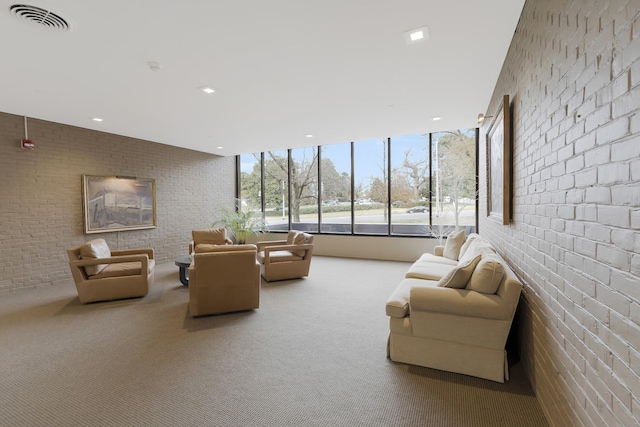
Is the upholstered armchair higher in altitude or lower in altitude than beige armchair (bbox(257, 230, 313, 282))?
higher

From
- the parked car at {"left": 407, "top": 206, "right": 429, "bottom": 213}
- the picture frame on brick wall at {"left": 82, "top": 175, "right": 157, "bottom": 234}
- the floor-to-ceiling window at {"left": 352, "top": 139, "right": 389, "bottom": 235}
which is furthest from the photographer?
the floor-to-ceiling window at {"left": 352, "top": 139, "right": 389, "bottom": 235}

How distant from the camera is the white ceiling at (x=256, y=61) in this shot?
2.32 meters

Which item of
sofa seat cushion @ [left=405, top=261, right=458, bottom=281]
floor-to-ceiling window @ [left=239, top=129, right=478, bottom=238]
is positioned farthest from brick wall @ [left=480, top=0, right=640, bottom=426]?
floor-to-ceiling window @ [left=239, top=129, right=478, bottom=238]

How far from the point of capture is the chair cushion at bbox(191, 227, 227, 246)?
6.00 metres

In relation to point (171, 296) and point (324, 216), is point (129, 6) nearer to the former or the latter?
point (171, 296)

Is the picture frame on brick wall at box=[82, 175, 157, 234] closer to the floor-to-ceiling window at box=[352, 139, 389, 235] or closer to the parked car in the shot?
the floor-to-ceiling window at box=[352, 139, 389, 235]

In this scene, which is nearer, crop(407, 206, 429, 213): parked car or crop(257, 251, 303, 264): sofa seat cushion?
crop(257, 251, 303, 264): sofa seat cushion

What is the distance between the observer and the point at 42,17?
2.32 meters

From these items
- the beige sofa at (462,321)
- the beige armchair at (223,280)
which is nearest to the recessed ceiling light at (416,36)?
the beige sofa at (462,321)

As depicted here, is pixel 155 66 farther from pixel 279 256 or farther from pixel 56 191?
pixel 56 191

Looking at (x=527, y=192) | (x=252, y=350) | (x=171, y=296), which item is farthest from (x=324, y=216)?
(x=527, y=192)

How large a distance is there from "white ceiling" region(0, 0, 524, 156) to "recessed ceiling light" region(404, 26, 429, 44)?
0.05 m

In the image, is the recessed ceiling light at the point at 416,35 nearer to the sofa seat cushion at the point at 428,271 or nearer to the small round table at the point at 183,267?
the sofa seat cushion at the point at 428,271

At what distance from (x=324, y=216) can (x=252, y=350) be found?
5438 millimetres
